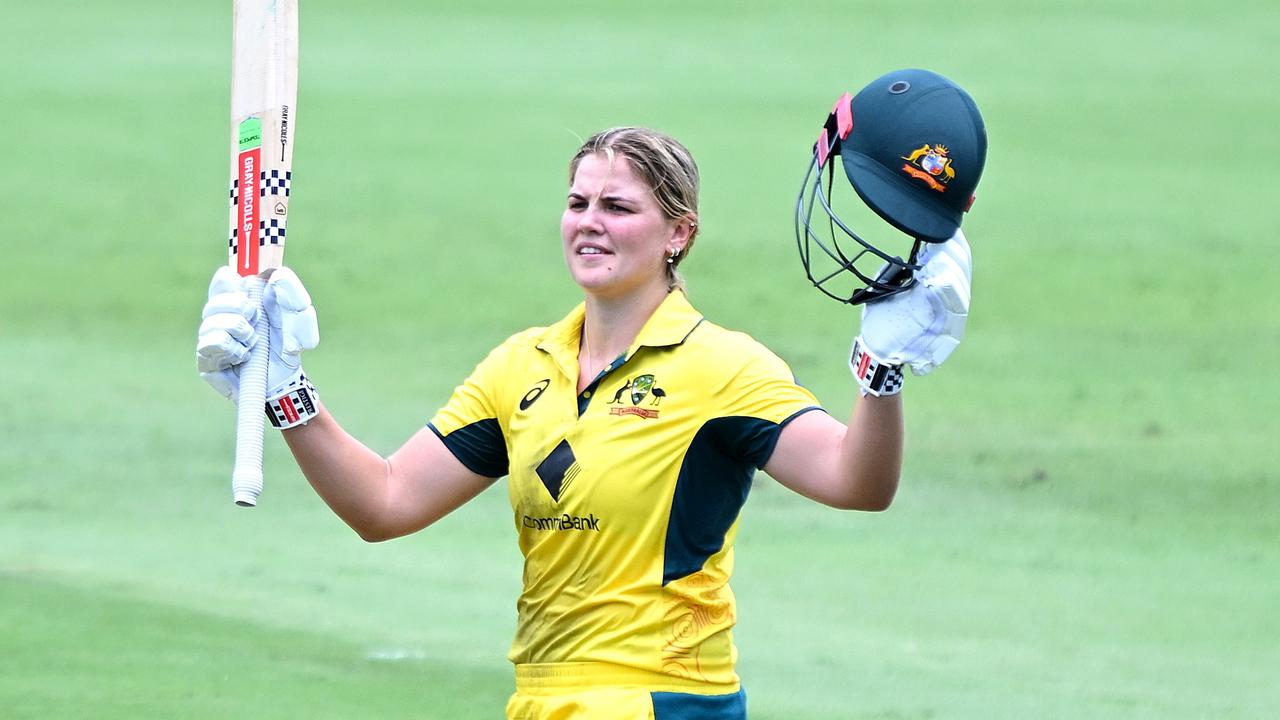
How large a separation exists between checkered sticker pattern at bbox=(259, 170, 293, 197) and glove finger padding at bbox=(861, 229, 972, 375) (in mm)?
1472

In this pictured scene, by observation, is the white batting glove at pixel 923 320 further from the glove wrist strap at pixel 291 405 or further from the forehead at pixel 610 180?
the glove wrist strap at pixel 291 405

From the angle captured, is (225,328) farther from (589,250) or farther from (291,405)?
(589,250)

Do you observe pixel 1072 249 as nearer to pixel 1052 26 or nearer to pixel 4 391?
pixel 1052 26

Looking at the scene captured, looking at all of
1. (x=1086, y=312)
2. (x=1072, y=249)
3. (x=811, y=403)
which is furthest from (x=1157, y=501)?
(x=811, y=403)

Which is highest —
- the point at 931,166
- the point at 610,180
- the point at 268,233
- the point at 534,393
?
the point at 931,166

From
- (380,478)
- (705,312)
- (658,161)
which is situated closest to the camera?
(658,161)

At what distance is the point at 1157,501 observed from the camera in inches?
368

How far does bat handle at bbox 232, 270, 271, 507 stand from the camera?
3.98 meters

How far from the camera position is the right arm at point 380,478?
4.07 m

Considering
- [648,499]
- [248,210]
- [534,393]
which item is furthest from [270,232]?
[648,499]

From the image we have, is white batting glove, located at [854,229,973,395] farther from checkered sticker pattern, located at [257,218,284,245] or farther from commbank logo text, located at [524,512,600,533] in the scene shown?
checkered sticker pattern, located at [257,218,284,245]

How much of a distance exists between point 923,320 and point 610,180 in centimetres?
83

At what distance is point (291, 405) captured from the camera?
4039 mm

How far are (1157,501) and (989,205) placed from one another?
437cm
